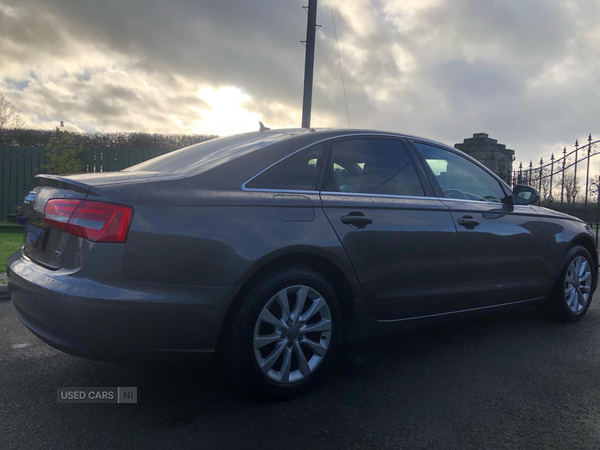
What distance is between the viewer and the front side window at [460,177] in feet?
11.8

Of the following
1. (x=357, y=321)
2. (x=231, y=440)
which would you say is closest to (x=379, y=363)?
(x=357, y=321)

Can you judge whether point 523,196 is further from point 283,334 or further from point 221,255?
point 221,255

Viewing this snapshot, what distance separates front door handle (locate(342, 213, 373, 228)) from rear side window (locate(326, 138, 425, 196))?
0.20 m

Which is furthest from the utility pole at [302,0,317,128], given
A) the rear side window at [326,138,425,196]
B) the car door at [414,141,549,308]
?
the rear side window at [326,138,425,196]

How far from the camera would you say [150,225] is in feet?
7.33

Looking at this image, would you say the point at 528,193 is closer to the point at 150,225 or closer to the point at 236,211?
the point at 236,211

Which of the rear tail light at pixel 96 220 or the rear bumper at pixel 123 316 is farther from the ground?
the rear tail light at pixel 96 220

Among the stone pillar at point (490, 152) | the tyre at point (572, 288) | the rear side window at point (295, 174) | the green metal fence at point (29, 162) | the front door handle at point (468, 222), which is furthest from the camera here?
the green metal fence at point (29, 162)

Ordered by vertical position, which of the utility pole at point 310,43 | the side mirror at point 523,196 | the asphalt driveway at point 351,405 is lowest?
the asphalt driveway at point 351,405

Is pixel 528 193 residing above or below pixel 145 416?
above

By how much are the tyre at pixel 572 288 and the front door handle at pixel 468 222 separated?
4.07ft

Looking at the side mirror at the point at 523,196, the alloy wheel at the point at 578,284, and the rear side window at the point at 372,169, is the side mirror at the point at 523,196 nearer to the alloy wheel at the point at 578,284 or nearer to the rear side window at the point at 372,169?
the alloy wheel at the point at 578,284

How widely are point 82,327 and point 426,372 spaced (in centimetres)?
205

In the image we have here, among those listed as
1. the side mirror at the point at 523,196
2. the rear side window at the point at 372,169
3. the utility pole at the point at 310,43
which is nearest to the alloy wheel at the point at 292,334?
the rear side window at the point at 372,169
